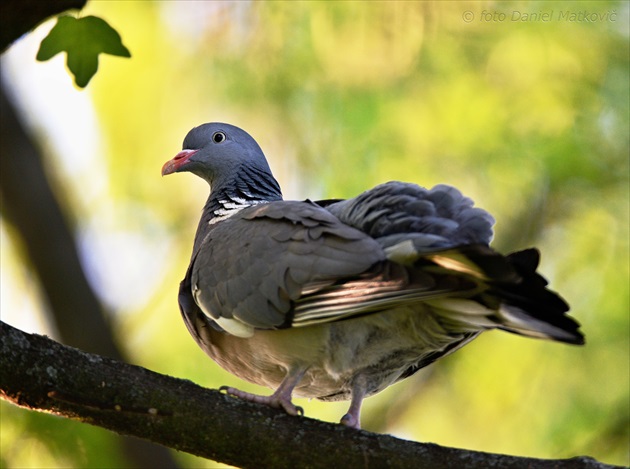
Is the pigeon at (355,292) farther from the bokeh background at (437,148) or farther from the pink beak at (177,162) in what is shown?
the bokeh background at (437,148)

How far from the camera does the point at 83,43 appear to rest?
4211mm

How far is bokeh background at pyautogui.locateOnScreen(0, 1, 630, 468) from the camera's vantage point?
8703 mm

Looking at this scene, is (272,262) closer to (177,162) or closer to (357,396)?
(357,396)

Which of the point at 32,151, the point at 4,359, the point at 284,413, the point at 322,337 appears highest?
the point at 32,151

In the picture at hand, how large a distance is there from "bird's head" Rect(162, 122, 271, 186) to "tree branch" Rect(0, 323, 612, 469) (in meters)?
2.42

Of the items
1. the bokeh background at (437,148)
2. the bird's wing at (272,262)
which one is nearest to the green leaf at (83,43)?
the bird's wing at (272,262)

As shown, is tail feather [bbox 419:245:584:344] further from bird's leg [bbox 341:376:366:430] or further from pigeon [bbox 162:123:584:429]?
bird's leg [bbox 341:376:366:430]

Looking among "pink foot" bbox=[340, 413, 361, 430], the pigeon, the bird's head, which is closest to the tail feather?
the pigeon

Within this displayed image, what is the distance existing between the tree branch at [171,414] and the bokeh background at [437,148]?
14.6 feet

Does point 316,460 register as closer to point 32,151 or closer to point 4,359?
point 4,359

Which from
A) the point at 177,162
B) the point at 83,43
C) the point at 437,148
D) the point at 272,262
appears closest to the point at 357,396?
the point at 272,262

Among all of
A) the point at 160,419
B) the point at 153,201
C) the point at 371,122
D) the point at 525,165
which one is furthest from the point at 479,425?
the point at 160,419

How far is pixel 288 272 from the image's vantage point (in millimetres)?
4465

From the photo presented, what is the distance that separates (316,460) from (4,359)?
4.50 ft
